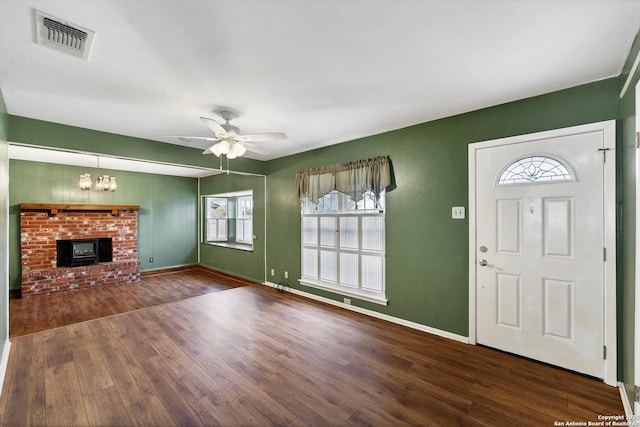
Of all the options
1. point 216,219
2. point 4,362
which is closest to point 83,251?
point 216,219

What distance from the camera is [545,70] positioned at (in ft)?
6.94

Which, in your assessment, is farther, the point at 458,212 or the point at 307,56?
the point at 458,212

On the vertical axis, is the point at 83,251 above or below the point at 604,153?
below

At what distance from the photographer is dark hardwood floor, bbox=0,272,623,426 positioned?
1.88 metres

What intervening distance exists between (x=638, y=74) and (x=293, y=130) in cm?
299

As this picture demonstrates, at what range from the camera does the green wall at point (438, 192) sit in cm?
248

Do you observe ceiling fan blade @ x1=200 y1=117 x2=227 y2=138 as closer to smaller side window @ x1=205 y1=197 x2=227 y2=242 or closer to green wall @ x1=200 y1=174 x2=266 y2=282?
green wall @ x1=200 y1=174 x2=266 y2=282

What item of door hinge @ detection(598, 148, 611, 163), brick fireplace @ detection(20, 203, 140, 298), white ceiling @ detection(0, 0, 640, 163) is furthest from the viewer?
brick fireplace @ detection(20, 203, 140, 298)

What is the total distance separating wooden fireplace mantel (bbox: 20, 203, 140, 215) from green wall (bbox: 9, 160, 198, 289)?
0.22 metres

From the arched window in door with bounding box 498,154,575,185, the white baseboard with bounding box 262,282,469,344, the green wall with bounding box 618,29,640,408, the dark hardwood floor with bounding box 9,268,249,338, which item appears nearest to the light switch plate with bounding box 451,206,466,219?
the arched window in door with bounding box 498,154,575,185

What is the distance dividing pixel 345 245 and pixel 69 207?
5.30m

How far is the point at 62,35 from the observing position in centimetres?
166

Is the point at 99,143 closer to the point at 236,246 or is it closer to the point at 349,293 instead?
the point at 236,246

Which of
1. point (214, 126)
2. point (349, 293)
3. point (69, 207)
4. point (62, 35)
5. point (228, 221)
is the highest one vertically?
point (62, 35)
